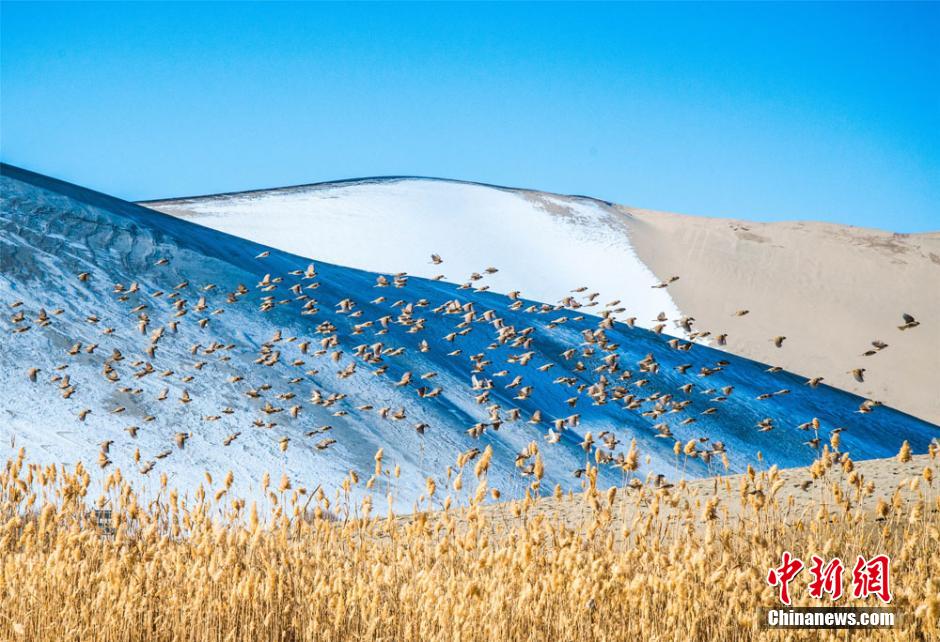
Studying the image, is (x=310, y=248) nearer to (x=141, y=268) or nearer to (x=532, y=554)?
(x=141, y=268)

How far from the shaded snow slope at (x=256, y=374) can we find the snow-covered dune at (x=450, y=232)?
12.7 m

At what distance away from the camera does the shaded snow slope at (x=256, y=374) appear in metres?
14.7

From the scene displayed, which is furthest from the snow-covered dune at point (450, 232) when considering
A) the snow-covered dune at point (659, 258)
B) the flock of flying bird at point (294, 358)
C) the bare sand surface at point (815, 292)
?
the flock of flying bird at point (294, 358)

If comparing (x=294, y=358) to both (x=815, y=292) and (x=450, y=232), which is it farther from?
(x=815, y=292)

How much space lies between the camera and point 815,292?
158 ft

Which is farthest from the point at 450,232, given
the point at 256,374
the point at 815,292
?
the point at 256,374

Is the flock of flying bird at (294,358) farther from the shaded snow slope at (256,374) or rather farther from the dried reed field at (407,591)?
the dried reed field at (407,591)

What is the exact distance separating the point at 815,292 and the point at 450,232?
1760cm

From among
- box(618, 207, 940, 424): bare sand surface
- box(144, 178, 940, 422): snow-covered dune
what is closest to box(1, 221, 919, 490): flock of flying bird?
box(144, 178, 940, 422): snow-covered dune

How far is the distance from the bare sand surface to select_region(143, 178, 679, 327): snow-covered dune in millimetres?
2357

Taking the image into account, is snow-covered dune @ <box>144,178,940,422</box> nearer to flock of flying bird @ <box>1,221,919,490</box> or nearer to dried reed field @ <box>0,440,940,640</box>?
flock of flying bird @ <box>1,221,919,490</box>

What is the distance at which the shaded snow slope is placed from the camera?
1470cm

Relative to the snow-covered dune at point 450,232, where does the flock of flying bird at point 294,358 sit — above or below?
below

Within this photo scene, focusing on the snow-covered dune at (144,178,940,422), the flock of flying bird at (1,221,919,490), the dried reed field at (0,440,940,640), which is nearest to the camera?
the dried reed field at (0,440,940,640)
